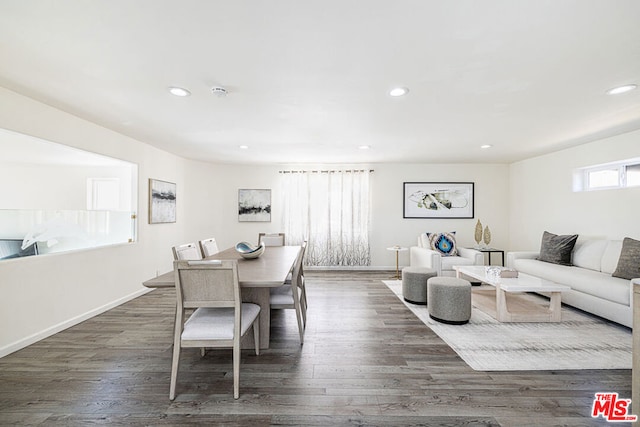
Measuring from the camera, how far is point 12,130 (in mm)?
A: 2449

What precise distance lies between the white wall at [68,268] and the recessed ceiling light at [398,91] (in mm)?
3315

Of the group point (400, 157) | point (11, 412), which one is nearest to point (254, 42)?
point (11, 412)

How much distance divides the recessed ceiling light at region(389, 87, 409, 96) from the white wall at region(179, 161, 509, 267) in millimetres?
3584

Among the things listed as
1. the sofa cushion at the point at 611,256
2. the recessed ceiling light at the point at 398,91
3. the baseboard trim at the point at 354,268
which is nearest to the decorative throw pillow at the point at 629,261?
the sofa cushion at the point at 611,256

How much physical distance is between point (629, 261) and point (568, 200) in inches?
63.8

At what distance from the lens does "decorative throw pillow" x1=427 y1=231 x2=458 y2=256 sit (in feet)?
17.1

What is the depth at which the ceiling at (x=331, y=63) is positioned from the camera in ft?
4.83

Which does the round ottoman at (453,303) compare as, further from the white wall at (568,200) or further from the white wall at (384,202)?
the white wall at (384,202)

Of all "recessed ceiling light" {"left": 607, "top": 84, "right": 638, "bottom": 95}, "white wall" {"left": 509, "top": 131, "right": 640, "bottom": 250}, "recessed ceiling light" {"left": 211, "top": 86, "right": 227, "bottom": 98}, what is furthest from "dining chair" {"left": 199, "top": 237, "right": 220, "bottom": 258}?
"white wall" {"left": 509, "top": 131, "right": 640, "bottom": 250}

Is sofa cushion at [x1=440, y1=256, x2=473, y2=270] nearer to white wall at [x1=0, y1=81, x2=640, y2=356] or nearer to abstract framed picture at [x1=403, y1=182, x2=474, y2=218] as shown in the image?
white wall at [x1=0, y1=81, x2=640, y2=356]

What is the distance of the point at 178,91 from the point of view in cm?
240

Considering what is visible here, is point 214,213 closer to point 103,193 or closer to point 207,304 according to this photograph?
point 103,193

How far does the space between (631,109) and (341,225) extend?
4.34 m

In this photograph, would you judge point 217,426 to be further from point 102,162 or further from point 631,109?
point 631,109
